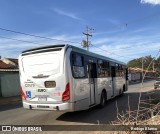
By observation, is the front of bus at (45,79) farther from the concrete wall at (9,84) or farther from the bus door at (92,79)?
the concrete wall at (9,84)

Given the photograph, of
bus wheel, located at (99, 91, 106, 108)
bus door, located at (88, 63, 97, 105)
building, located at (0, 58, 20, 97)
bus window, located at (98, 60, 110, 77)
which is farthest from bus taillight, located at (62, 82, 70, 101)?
building, located at (0, 58, 20, 97)

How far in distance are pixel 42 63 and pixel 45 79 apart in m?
0.63

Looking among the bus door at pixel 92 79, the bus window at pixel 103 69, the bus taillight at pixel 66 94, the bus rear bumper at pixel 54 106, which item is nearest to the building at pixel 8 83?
the bus window at pixel 103 69

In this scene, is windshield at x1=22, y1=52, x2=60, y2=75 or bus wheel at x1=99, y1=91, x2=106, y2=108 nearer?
windshield at x1=22, y1=52, x2=60, y2=75

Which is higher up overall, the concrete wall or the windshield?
the windshield

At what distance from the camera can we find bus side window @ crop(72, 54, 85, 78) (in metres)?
9.00

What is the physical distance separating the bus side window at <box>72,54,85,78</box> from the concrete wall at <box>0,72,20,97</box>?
17.6 meters

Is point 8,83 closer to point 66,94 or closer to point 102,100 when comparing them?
point 102,100

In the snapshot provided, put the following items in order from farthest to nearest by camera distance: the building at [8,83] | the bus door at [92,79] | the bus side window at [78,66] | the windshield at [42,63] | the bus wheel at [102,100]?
the building at [8,83], the bus wheel at [102,100], the bus door at [92,79], the bus side window at [78,66], the windshield at [42,63]

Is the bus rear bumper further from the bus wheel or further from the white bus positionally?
the bus wheel

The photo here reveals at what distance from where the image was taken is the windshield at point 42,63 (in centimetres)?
857

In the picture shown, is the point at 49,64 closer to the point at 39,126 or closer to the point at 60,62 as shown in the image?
the point at 60,62

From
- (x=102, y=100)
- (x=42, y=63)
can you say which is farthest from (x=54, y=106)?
(x=102, y=100)

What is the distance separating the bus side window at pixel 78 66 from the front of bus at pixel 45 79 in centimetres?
65
